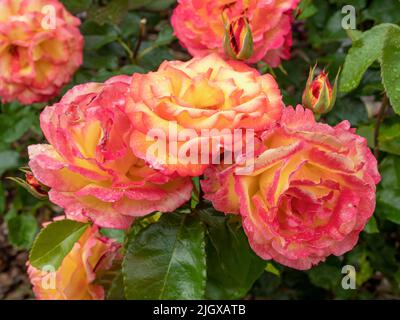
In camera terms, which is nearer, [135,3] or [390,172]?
[390,172]

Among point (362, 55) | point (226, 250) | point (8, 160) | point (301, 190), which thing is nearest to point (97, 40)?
point (8, 160)

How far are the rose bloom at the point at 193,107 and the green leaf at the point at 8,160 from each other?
3.83ft

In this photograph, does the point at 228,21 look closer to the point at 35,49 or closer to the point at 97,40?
the point at 35,49

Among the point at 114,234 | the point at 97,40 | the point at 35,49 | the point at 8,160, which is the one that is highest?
the point at 35,49

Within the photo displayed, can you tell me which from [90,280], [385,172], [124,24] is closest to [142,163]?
[90,280]

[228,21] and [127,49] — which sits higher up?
[228,21]

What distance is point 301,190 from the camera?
808 millimetres

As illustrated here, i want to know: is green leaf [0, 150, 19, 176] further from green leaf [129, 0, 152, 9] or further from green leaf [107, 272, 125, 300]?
green leaf [107, 272, 125, 300]

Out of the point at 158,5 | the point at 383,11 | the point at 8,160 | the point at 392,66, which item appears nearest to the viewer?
the point at 392,66

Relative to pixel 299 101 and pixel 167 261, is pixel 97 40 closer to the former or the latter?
pixel 299 101

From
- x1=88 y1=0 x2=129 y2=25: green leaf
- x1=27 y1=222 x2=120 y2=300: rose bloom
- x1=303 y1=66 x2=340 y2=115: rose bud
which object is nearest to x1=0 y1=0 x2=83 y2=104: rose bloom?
x1=88 y1=0 x2=129 y2=25: green leaf

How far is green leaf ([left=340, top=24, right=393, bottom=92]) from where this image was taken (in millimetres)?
1104

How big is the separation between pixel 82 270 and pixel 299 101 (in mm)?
840

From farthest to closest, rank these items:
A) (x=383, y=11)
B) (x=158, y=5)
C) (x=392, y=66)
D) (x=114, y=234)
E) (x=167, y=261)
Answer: (x=158, y=5)
(x=383, y=11)
(x=114, y=234)
(x=392, y=66)
(x=167, y=261)
